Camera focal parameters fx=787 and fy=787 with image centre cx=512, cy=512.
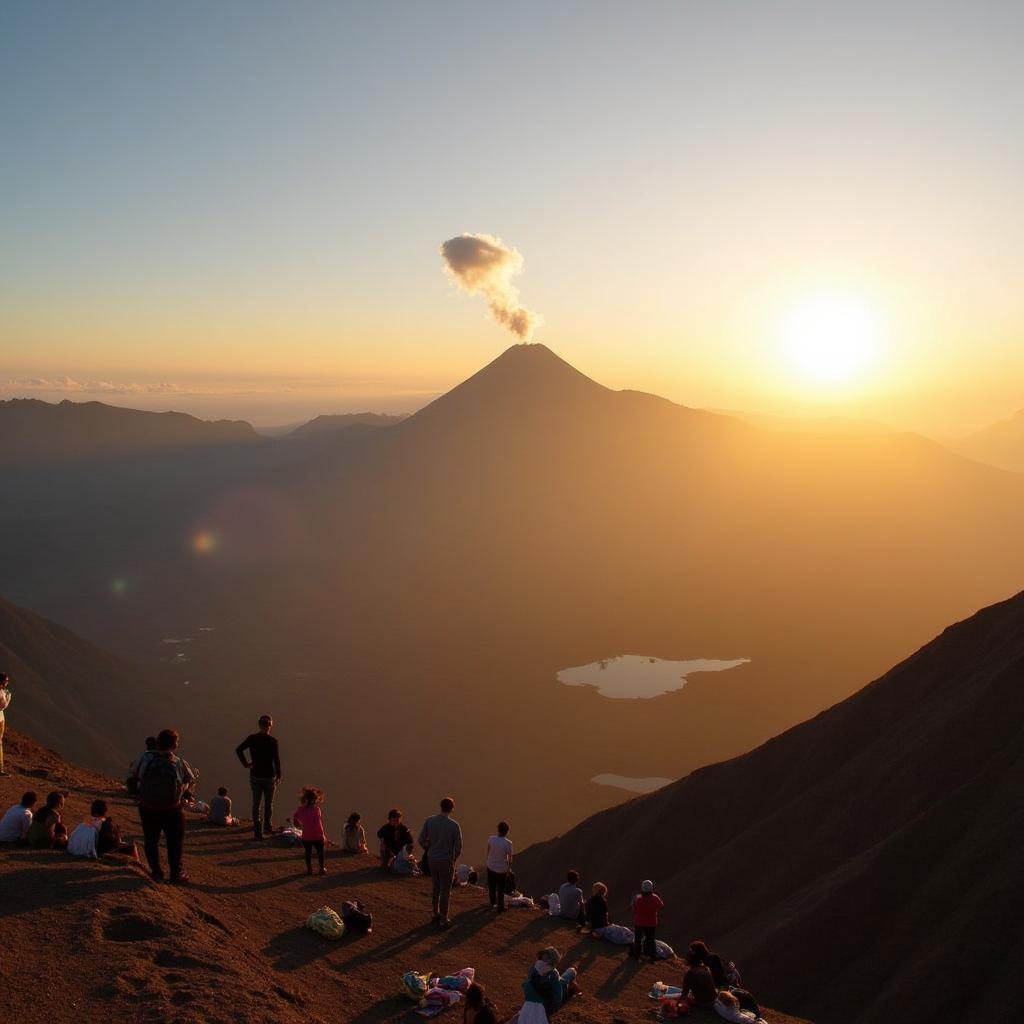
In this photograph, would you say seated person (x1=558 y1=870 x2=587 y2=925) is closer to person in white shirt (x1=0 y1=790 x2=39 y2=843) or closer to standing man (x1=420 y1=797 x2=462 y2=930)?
standing man (x1=420 y1=797 x2=462 y2=930)

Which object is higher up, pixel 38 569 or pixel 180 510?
pixel 180 510

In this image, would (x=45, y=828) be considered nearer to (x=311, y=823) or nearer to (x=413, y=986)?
(x=311, y=823)

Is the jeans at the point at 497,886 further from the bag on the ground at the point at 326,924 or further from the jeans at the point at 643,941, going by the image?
the bag on the ground at the point at 326,924

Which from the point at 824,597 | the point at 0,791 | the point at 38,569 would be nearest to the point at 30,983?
the point at 0,791

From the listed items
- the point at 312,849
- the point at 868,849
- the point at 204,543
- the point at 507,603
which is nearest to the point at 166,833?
the point at 312,849

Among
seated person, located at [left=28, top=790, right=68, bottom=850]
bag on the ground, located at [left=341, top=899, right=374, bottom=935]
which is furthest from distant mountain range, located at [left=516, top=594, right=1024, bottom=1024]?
seated person, located at [left=28, top=790, right=68, bottom=850]

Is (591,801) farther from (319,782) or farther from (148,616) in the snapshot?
(148,616)
